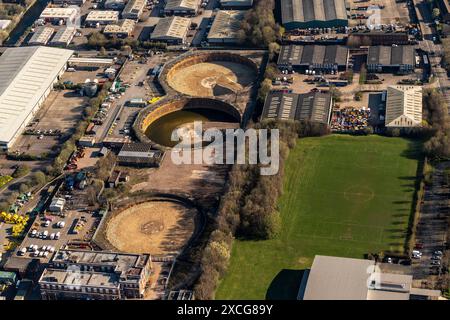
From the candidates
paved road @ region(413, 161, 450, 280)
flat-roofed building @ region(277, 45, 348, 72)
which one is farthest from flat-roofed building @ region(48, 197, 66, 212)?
flat-roofed building @ region(277, 45, 348, 72)

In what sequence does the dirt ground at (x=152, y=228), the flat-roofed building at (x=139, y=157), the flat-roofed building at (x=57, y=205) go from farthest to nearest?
the flat-roofed building at (x=139, y=157) → the flat-roofed building at (x=57, y=205) → the dirt ground at (x=152, y=228)

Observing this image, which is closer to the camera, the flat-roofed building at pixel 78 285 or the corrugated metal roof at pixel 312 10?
the flat-roofed building at pixel 78 285

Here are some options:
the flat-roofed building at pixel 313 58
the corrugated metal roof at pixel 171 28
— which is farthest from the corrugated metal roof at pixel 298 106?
the corrugated metal roof at pixel 171 28

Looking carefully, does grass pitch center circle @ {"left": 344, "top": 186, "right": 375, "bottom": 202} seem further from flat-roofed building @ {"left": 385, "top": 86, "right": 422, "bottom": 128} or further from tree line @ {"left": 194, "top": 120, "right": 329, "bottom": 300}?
flat-roofed building @ {"left": 385, "top": 86, "right": 422, "bottom": 128}

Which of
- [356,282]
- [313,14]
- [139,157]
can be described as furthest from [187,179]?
[313,14]

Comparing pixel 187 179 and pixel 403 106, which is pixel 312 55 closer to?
pixel 403 106

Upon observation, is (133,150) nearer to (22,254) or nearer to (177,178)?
(177,178)

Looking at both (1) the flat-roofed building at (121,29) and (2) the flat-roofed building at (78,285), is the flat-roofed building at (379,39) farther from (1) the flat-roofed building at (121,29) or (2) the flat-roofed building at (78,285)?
(2) the flat-roofed building at (78,285)
